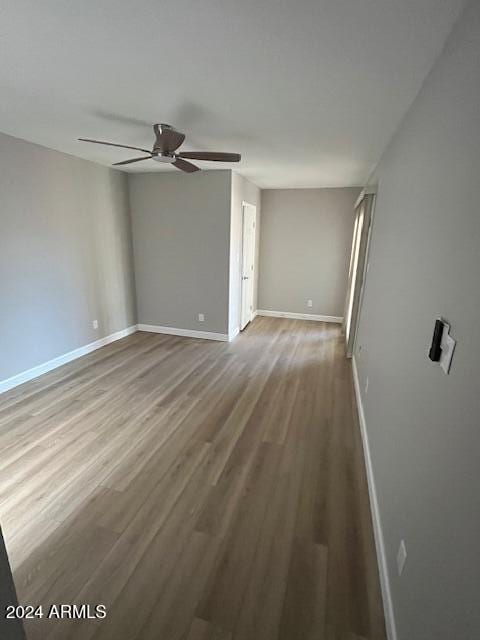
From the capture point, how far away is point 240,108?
2.01 meters

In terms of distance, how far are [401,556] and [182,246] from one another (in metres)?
4.12

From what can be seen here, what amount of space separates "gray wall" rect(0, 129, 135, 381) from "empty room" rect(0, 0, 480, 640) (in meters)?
0.03

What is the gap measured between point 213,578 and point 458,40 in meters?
2.51

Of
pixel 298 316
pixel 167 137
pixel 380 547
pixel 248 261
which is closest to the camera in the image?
pixel 380 547

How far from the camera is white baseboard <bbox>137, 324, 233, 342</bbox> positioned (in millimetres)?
4609

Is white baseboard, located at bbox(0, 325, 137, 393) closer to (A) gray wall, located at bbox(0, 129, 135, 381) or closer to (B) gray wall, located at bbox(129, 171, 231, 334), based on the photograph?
(A) gray wall, located at bbox(0, 129, 135, 381)

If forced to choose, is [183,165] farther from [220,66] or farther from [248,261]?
[248,261]

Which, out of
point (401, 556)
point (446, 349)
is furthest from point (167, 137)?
point (401, 556)

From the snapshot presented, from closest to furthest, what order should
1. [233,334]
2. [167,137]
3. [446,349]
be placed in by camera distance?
[446,349] < [167,137] < [233,334]

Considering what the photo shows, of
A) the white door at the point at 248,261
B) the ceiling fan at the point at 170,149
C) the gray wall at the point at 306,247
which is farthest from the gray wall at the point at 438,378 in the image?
the gray wall at the point at 306,247

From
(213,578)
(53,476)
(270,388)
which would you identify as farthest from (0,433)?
(270,388)

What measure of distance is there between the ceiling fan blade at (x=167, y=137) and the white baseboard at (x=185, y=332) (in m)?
2.81

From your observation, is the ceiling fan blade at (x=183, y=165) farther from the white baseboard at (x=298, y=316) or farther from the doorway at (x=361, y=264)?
the white baseboard at (x=298, y=316)

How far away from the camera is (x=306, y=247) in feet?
18.1
